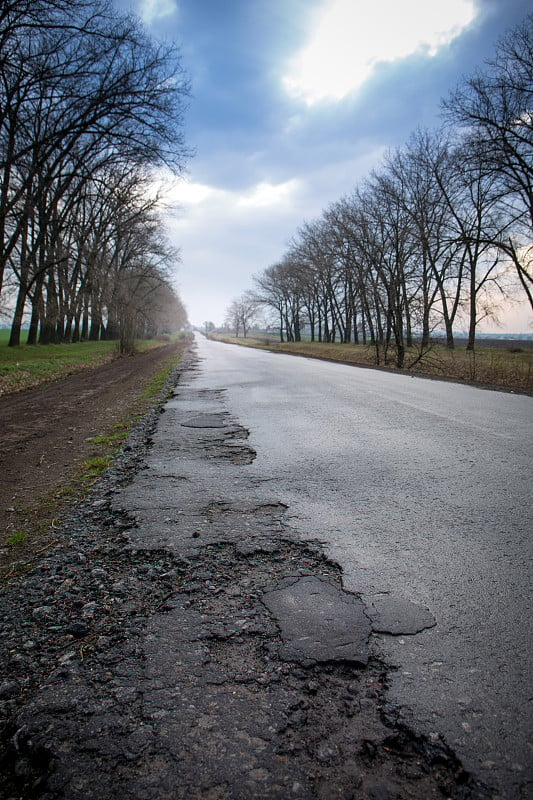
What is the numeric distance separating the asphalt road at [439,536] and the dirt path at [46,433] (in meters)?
2.17

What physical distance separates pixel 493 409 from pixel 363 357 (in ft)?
54.5

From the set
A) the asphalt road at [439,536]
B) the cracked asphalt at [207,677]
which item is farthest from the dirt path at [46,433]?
the asphalt road at [439,536]

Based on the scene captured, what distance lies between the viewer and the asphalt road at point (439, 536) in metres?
1.53

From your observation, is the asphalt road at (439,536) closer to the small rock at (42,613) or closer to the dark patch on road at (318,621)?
the dark patch on road at (318,621)

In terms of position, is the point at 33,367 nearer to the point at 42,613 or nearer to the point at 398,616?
the point at 42,613

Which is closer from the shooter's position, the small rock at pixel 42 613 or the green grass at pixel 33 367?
the small rock at pixel 42 613

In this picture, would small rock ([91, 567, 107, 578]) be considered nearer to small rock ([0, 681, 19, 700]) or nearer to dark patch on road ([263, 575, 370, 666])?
small rock ([0, 681, 19, 700])

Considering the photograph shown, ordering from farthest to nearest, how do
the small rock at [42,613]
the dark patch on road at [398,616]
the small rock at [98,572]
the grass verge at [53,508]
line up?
the grass verge at [53,508], the small rock at [98,572], the small rock at [42,613], the dark patch on road at [398,616]

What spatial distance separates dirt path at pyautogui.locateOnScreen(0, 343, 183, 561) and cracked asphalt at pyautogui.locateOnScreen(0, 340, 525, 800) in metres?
1.30

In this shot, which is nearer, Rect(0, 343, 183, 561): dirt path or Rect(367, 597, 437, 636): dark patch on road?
Rect(367, 597, 437, 636): dark patch on road

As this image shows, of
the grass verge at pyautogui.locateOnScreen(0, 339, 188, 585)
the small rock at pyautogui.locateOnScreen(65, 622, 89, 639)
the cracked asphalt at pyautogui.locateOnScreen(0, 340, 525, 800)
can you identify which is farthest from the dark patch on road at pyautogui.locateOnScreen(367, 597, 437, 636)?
the grass verge at pyautogui.locateOnScreen(0, 339, 188, 585)

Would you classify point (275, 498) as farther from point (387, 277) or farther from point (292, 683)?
point (387, 277)

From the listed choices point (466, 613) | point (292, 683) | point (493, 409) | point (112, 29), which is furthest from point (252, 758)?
point (112, 29)

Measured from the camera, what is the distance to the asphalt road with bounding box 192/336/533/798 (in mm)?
1530
